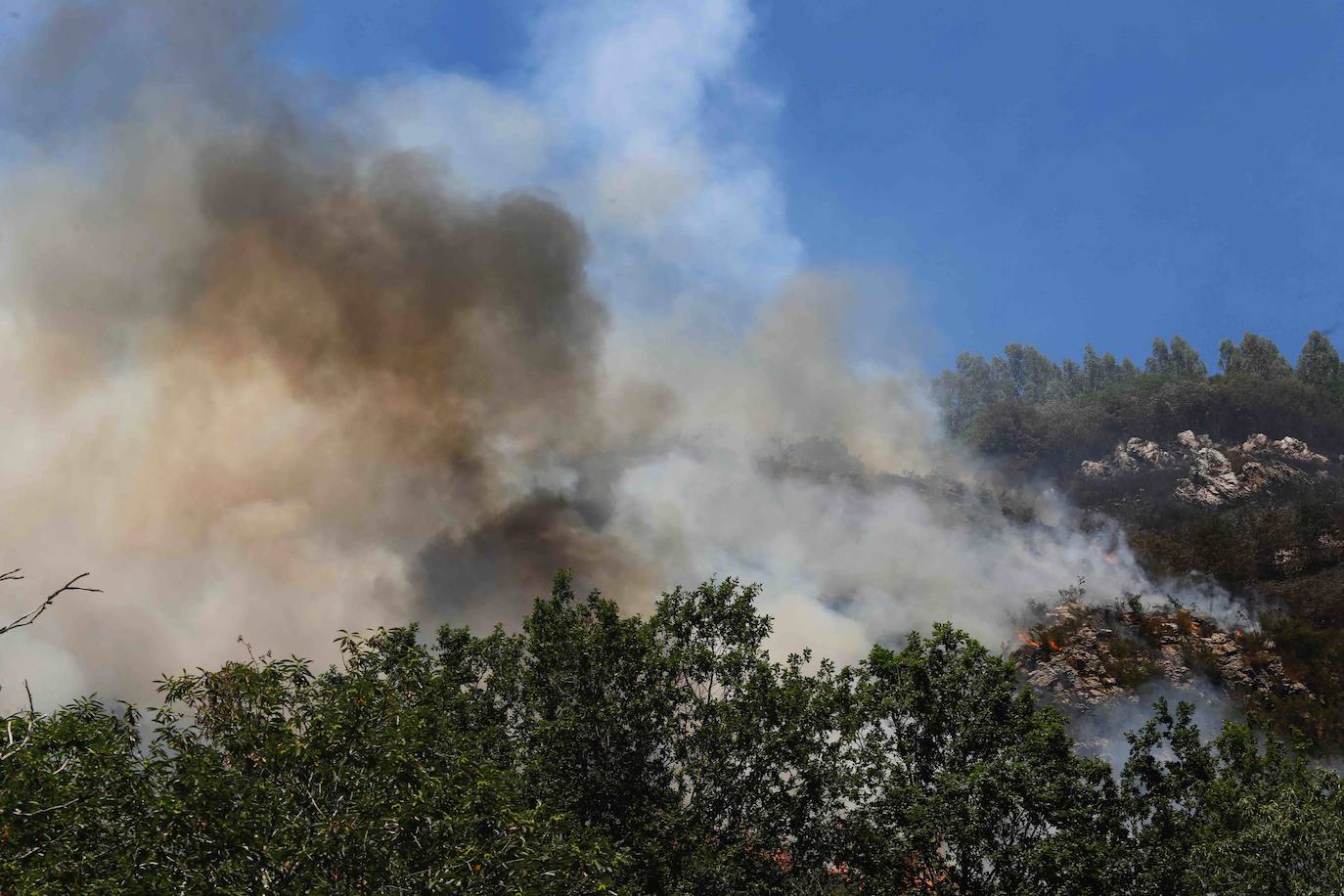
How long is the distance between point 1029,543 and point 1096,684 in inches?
1457

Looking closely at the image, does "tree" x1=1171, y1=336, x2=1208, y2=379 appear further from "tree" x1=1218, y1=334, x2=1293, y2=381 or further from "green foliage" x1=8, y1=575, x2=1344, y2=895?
"green foliage" x1=8, y1=575, x2=1344, y2=895

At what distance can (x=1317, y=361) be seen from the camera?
15475 cm

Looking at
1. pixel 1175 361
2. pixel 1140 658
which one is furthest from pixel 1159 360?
pixel 1140 658

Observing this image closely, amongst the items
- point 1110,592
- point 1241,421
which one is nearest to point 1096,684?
point 1110,592

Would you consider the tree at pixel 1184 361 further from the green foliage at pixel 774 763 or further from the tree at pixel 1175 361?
the green foliage at pixel 774 763

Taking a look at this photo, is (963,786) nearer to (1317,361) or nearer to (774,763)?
(774,763)

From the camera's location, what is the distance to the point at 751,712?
29484 mm

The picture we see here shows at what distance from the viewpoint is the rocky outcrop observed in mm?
100938

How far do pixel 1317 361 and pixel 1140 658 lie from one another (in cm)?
8643

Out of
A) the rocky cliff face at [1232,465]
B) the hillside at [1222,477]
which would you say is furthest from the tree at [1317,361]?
the rocky cliff face at [1232,465]

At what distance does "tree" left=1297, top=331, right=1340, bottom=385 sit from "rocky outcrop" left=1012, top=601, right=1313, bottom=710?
70.6 metres

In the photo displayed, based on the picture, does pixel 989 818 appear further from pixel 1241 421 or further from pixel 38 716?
pixel 1241 421

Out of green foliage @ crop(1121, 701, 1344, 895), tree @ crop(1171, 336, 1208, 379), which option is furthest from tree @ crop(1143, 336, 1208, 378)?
green foliage @ crop(1121, 701, 1344, 895)

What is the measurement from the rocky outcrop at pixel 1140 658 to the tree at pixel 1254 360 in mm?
67397
